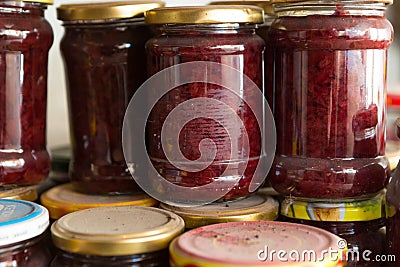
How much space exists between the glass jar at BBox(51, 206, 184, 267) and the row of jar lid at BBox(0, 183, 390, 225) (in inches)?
2.5

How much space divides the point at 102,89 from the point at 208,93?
23 centimetres

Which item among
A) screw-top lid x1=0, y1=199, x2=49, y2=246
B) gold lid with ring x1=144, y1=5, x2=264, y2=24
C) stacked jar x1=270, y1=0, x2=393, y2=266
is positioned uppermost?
gold lid with ring x1=144, y1=5, x2=264, y2=24

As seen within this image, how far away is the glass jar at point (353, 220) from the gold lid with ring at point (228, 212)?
0.15ft

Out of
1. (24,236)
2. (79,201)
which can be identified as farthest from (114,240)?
(79,201)

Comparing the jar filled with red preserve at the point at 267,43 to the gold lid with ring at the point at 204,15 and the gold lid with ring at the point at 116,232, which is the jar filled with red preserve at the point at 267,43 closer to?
the gold lid with ring at the point at 204,15

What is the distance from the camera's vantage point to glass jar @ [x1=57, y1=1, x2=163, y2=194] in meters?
1.14

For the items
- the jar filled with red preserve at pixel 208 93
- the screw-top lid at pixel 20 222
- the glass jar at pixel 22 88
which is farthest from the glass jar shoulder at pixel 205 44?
the screw-top lid at pixel 20 222

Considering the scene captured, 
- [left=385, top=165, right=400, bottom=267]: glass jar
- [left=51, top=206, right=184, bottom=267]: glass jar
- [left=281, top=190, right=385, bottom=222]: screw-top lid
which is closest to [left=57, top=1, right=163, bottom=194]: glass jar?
[left=51, top=206, right=184, bottom=267]: glass jar

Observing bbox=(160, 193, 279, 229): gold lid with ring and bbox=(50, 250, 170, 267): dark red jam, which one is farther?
bbox=(160, 193, 279, 229): gold lid with ring

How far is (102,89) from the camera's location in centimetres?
116

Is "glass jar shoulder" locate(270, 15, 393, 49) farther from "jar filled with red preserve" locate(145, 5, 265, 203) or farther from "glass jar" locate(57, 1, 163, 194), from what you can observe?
"glass jar" locate(57, 1, 163, 194)

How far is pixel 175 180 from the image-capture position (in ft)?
3.48

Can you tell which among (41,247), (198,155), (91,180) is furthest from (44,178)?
(198,155)

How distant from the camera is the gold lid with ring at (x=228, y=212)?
1.01 metres
